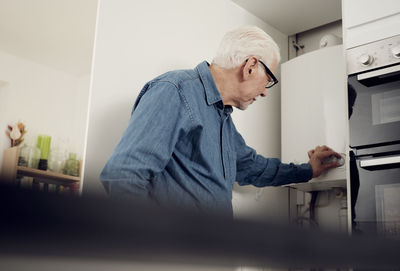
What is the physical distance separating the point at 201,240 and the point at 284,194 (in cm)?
247

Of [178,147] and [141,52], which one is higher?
[141,52]

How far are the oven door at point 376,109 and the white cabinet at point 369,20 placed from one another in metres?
0.16

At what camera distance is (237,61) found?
163 cm

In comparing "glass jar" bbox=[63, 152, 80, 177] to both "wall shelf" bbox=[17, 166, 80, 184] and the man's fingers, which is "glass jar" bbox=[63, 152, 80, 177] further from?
the man's fingers

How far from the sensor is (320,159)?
2115mm

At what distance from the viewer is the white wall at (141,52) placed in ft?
5.75

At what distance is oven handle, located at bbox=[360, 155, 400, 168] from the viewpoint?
166 centimetres

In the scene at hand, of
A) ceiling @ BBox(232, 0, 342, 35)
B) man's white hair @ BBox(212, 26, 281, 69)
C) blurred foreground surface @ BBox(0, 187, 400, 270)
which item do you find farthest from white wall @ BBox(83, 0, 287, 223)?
blurred foreground surface @ BBox(0, 187, 400, 270)

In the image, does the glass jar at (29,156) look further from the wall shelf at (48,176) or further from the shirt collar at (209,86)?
the shirt collar at (209,86)

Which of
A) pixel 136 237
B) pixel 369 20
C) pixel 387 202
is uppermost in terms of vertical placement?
pixel 369 20

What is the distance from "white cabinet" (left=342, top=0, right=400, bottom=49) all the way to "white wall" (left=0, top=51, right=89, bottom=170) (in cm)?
114

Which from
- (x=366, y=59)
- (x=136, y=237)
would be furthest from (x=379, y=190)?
(x=136, y=237)

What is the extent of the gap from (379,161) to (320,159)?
43 centimetres

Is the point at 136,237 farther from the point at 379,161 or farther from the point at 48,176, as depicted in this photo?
the point at 48,176
